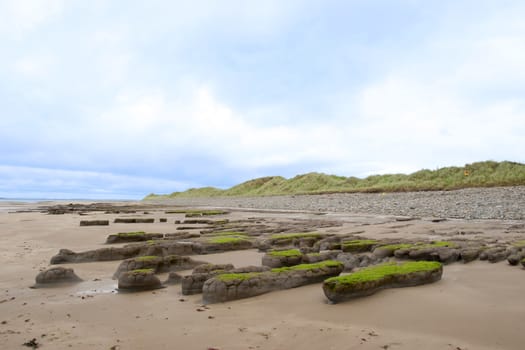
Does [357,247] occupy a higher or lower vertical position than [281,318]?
higher

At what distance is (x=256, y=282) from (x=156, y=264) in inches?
115

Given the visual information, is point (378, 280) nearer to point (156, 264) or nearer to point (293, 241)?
point (156, 264)

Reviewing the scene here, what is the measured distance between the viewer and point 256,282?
5590mm

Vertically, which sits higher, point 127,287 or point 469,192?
point 469,192

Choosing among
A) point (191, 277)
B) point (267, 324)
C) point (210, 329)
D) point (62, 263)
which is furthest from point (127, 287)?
point (62, 263)

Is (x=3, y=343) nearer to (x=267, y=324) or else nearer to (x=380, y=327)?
(x=267, y=324)

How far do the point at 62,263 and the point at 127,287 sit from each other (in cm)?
354

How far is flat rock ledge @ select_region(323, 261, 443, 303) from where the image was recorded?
500 centimetres

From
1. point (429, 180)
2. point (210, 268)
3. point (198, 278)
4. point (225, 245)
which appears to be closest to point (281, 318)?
point (198, 278)

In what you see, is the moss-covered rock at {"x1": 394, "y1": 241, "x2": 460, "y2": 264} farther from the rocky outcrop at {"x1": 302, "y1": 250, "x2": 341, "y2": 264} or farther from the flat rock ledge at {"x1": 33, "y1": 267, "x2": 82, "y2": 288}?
the flat rock ledge at {"x1": 33, "y1": 267, "x2": 82, "y2": 288}

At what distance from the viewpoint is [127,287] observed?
6312mm

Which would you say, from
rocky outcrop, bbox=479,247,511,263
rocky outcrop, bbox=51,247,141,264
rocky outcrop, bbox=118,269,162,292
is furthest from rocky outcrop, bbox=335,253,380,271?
rocky outcrop, bbox=51,247,141,264

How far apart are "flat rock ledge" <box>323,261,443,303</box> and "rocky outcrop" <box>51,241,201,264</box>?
540 cm

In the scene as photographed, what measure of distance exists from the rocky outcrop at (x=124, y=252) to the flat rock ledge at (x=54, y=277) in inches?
80.3
